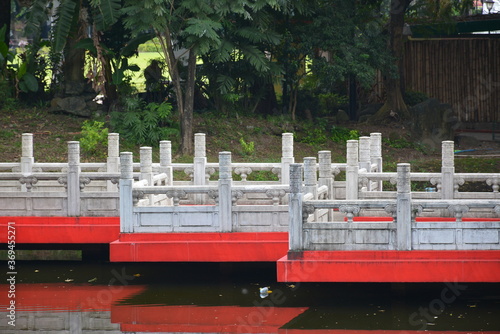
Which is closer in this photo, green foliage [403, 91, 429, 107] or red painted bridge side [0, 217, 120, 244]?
red painted bridge side [0, 217, 120, 244]

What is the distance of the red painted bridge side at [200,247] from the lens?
49.1 feet

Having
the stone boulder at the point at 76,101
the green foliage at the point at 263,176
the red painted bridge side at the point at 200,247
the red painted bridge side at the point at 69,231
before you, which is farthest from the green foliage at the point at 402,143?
the red painted bridge side at the point at 200,247

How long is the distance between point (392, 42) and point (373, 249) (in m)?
16.1

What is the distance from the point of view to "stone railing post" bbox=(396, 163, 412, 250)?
13.3 m

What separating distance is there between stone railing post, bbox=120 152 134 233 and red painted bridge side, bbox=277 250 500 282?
2.84 m

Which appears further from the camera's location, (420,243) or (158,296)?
(158,296)

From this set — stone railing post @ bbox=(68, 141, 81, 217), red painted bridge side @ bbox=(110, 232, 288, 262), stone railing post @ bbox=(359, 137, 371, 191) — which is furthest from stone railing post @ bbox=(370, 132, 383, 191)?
stone railing post @ bbox=(68, 141, 81, 217)

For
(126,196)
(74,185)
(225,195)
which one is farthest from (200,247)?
(74,185)

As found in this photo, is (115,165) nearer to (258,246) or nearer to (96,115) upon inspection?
(258,246)

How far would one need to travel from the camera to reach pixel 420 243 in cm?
1348

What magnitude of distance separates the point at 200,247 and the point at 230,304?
1.04 m

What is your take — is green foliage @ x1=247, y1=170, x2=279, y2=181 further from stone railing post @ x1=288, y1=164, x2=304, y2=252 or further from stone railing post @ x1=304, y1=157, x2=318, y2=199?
stone railing post @ x1=288, y1=164, x2=304, y2=252

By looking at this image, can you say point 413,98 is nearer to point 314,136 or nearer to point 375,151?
point 314,136

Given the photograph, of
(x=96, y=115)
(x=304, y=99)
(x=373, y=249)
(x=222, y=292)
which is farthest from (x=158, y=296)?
(x=304, y=99)
